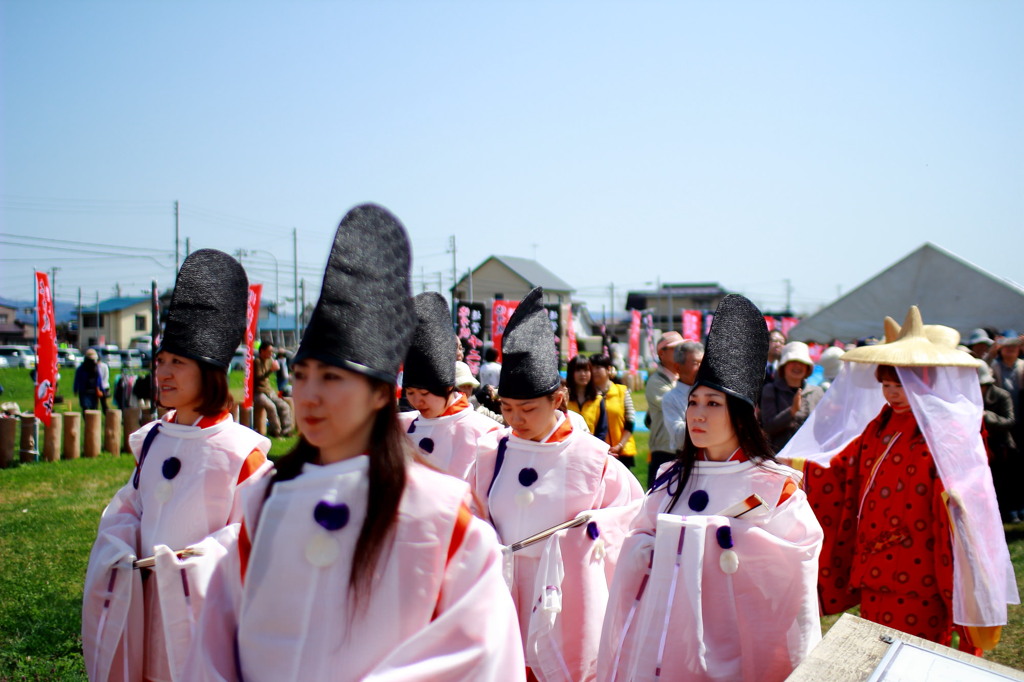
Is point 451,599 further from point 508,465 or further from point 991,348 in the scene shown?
point 991,348

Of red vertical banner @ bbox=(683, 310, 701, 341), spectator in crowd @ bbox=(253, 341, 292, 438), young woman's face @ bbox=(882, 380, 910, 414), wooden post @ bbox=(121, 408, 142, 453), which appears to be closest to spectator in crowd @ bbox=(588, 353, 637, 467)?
young woman's face @ bbox=(882, 380, 910, 414)

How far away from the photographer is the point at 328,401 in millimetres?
1934

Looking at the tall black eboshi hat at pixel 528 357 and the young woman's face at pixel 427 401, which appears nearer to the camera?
the tall black eboshi hat at pixel 528 357

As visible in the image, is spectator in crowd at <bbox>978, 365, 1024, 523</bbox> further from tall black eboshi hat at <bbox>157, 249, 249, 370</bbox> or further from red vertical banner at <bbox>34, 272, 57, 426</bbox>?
red vertical banner at <bbox>34, 272, 57, 426</bbox>

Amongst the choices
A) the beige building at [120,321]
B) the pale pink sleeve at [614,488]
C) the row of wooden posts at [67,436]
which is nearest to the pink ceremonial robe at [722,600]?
the pale pink sleeve at [614,488]

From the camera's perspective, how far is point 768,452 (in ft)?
10.2

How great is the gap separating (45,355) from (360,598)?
38.3 feet

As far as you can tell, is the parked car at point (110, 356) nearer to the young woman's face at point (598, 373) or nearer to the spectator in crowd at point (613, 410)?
the spectator in crowd at point (613, 410)

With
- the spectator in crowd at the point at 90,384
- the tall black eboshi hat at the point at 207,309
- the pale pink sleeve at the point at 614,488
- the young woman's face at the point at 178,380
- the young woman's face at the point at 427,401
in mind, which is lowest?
the spectator in crowd at the point at 90,384

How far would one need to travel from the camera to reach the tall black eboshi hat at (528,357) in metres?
3.78

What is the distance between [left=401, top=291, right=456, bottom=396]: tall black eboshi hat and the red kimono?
231 cm

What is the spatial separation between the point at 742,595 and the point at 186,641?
205 cm

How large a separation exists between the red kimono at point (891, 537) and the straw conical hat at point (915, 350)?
343 mm

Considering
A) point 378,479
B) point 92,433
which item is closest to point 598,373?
point 378,479
